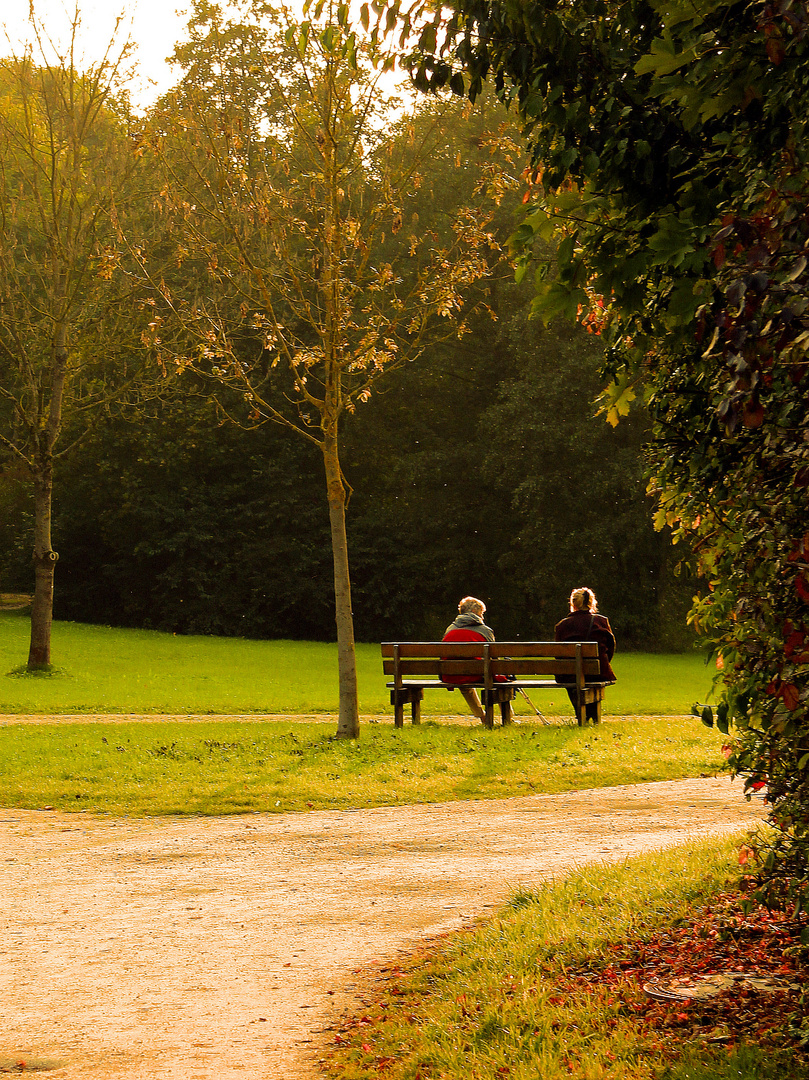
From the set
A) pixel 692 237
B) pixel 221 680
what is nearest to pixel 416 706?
pixel 221 680

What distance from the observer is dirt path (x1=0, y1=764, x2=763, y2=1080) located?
4.45 meters

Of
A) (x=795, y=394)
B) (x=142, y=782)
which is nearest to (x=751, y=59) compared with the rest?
(x=795, y=394)

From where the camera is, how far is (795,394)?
326 centimetres

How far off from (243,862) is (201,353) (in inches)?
274

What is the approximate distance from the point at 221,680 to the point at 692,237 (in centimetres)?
1969

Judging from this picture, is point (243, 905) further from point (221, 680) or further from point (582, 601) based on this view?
point (221, 680)

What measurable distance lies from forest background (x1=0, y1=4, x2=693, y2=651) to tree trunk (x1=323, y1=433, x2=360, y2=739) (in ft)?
76.4

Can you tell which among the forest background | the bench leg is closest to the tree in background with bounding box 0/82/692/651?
the forest background

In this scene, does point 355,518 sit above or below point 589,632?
above

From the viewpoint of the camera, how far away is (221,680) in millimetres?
22719

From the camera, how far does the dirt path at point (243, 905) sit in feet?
14.6

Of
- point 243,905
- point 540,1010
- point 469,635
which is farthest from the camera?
point 469,635

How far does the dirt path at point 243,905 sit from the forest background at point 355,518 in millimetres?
27652

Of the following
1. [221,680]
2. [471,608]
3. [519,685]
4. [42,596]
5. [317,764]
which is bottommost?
[317,764]
